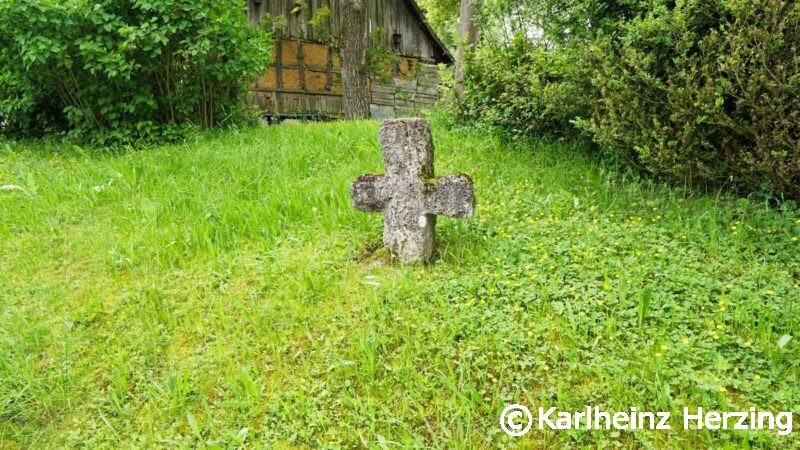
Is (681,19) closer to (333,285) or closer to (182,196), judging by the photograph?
(333,285)

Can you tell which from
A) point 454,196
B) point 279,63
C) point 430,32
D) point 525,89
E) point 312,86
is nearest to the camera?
point 454,196

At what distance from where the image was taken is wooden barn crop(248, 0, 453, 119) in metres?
15.2

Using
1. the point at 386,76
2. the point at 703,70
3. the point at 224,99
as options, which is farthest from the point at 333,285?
the point at 386,76

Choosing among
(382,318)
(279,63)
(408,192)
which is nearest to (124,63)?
(408,192)

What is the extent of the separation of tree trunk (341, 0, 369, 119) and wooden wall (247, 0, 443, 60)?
3.70 m

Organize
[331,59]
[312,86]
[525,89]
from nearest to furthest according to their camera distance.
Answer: [525,89]
[312,86]
[331,59]

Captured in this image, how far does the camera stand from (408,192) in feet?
11.9

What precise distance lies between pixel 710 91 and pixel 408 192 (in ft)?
7.85

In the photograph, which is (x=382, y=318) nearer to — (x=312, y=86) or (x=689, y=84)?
(x=689, y=84)

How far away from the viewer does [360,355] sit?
9.34ft

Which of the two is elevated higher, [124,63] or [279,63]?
[279,63]

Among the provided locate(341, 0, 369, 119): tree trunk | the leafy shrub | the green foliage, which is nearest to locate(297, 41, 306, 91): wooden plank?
the green foliage

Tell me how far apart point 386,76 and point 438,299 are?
1553 cm

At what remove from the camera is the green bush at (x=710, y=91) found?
352 centimetres
